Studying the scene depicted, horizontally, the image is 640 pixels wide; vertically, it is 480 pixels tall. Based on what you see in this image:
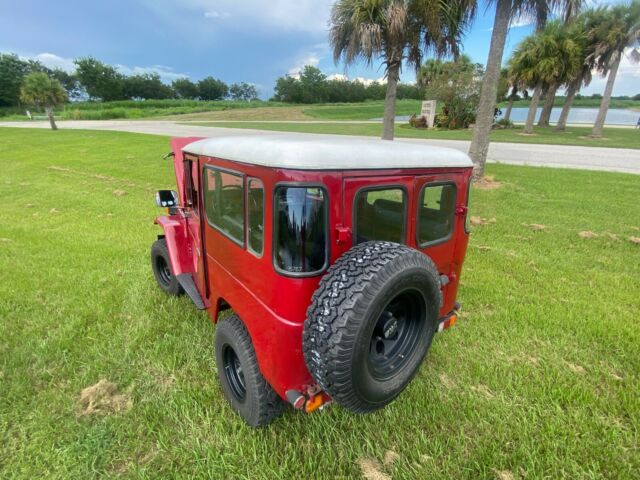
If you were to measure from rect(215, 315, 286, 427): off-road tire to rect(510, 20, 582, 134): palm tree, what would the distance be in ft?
100

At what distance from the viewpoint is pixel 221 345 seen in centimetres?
262

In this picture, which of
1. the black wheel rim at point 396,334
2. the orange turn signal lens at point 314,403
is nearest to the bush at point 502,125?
the black wheel rim at point 396,334

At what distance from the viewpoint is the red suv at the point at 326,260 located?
1743 mm

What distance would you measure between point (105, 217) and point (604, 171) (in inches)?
609

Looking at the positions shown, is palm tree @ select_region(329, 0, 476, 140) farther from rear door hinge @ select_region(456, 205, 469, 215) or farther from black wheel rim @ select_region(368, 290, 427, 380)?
black wheel rim @ select_region(368, 290, 427, 380)

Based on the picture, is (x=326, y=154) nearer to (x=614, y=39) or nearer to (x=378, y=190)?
(x=378, y=190)

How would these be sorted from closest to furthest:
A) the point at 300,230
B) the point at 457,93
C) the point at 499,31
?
1. the point at 300,230
2. the point at 499,31
3. the point at 457,93

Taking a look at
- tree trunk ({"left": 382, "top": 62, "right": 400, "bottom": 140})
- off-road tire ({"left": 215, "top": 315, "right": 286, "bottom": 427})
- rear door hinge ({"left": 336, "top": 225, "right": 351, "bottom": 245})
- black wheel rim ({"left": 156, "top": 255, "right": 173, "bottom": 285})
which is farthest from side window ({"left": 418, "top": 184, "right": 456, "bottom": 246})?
tree trunk ({"left": 382, "top": 62, "right": 400, "bottom": 140})

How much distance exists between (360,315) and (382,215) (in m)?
0.88

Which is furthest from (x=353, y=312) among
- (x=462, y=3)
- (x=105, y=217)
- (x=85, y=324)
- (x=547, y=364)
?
(x=462, y=3)

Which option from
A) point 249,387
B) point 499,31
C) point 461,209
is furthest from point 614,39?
point 249,387

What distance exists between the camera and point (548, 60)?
82.0 feet

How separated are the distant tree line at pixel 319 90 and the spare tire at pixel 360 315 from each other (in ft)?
322

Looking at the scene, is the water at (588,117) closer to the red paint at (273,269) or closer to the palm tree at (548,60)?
the palm tree at (548,60)
